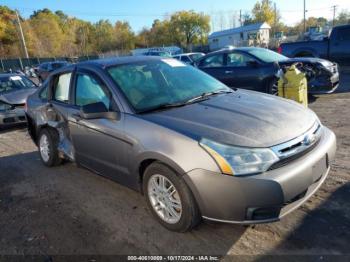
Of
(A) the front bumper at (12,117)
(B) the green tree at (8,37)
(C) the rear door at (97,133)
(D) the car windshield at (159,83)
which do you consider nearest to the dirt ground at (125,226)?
(C) the rear door at (97,133)

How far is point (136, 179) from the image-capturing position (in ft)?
11.2

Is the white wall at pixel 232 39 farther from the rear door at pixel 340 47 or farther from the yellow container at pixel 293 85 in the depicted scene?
the yellow container at pixel 293 85

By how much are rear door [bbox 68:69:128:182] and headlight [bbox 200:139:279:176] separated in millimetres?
1147

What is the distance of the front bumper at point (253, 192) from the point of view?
2590 mm

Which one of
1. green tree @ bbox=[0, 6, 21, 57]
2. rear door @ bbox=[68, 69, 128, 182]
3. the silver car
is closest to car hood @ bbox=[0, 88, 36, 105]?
the silver car

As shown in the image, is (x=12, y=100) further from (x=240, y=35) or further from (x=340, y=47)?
(x=240, y=35)

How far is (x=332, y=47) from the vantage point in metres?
12.3

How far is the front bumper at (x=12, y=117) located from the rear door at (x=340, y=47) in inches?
429

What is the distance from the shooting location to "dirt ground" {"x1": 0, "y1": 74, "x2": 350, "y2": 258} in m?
2.90

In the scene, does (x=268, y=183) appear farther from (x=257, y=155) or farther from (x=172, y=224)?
(x=172, y=224)

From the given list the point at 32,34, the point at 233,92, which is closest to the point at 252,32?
the point at 32,34

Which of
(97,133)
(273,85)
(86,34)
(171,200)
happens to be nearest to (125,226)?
(171,200)

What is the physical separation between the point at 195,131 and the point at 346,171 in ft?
7.76

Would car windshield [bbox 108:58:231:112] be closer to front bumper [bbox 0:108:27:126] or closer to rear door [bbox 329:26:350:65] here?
front bumper [bbox 0:108:27:126]
